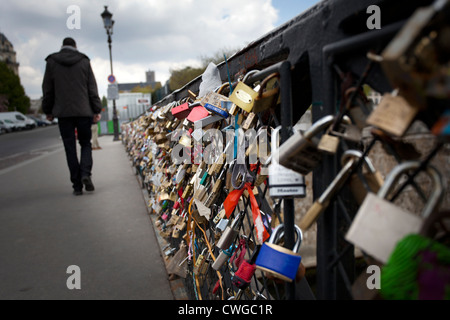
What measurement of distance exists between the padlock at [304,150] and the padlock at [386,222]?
174mm

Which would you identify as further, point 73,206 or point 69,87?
point 69,87

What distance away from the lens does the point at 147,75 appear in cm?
11500

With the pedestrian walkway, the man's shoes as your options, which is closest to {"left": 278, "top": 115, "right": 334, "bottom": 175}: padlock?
the pedestrian walkway

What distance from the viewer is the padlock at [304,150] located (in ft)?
2.29

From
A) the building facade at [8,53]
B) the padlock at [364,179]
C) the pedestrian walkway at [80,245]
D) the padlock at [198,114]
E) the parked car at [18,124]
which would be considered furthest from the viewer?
the building facade at [8,53]

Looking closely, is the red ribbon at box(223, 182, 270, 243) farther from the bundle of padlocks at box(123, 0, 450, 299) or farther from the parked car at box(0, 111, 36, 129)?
the parked car at box(0, 111, 36, 129)

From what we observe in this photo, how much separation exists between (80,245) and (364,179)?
9.35 ft

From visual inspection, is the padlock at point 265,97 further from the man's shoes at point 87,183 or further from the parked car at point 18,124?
the parked car at point 18,124

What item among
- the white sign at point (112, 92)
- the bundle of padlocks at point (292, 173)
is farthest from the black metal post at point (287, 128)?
the white sign at point (112, 92)

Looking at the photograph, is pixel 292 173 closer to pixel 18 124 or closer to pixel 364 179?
pixel 364 179

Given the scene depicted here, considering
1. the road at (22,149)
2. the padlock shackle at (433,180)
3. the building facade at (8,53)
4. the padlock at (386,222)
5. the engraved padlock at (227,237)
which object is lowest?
the road at (22,149)
